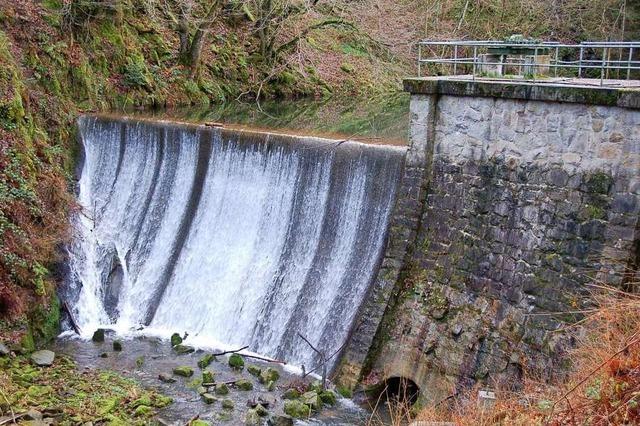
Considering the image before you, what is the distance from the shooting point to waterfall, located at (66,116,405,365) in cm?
1162

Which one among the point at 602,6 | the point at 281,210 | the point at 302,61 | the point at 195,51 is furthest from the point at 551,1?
the point at 281,210

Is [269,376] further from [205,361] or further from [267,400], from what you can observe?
[205,361]

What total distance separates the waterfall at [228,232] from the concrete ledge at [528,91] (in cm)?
113

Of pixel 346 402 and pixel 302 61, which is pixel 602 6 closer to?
pixel 302 61

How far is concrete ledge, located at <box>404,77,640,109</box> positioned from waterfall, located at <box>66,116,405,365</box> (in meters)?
1.13

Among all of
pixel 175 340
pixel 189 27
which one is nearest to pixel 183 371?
pixel 175 340

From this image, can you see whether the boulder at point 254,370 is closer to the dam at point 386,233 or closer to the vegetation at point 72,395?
the dam at point 386,233

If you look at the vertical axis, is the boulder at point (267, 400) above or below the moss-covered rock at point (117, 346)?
below

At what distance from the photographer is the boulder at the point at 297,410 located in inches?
387

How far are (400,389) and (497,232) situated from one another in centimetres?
254

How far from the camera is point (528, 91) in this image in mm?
9477

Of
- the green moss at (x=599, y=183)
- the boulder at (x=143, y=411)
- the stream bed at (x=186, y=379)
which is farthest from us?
the stream bed at (x=186, y=379)

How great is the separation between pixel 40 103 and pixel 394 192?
24.7 feet

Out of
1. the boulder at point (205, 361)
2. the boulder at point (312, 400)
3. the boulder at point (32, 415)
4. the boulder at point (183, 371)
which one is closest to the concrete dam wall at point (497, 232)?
the boulder at point (312, 400)
